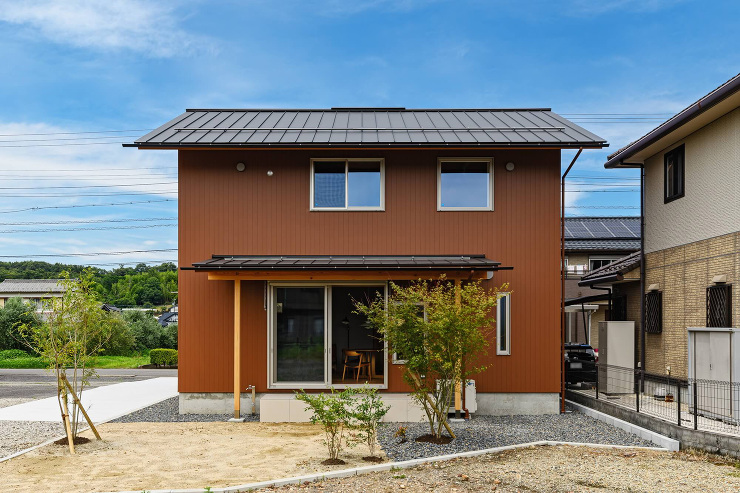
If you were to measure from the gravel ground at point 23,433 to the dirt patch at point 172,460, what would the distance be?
0.61 m

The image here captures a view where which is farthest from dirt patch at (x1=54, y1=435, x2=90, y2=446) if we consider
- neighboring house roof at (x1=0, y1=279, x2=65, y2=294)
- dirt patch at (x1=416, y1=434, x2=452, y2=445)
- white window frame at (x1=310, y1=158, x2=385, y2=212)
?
neighboring house roof at (x1=0, y1=279, x2=65, y2=294)

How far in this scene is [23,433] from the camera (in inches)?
404

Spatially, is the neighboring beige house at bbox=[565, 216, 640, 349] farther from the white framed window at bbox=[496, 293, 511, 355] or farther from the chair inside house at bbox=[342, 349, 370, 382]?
the chair inside house at bbox=[342, 349, 370, 382]

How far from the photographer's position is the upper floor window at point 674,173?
12734 mm

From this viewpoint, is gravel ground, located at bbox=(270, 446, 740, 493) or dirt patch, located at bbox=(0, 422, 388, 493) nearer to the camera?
gravel ground, located at bbox=(270, 446, 740, 493)

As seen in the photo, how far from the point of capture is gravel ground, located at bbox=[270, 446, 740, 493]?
679cm

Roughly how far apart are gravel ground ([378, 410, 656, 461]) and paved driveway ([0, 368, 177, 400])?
36.4 feet

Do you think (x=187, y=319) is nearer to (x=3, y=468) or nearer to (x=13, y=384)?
(x=3, y=468)

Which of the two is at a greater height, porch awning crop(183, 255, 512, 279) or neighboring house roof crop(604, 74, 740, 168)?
neighboring house roof crop(604, 74, 740, 168)

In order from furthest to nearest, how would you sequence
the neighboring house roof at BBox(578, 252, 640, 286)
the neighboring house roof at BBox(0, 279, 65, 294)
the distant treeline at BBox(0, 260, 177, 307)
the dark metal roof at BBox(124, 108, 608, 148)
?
the distant treeline at BBox(0, 260, 177, 307)
the neighboring house roof at BBox(0, 279, 65, 294)
the neighboring house roof at BBox(578, 252, 640, 286)
the dark metal roof at BBox(124, 108, 608, 148)

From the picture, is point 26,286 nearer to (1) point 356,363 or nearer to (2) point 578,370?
(1) point 356,363

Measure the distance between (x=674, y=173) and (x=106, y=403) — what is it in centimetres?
1384

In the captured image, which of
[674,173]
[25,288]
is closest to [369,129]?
[674,173]

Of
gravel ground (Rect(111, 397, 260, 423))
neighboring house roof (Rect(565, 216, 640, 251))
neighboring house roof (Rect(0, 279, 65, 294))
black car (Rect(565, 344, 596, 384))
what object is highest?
neighboring house roof (Rect(565, 216, 640, 251))
